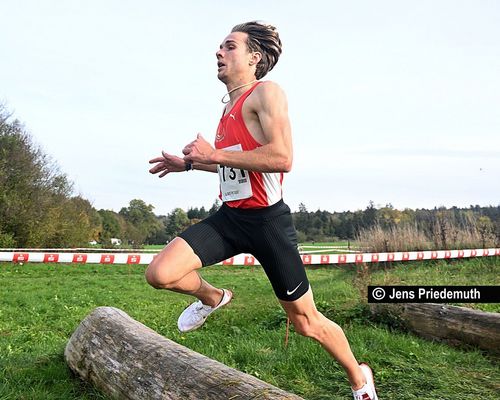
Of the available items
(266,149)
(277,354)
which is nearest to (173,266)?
(266,149)

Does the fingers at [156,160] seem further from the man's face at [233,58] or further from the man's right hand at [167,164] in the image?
the man's face at [233,58]

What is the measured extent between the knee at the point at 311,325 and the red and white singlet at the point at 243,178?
0.74 metres

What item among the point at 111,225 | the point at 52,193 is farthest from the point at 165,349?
the point at 111,225

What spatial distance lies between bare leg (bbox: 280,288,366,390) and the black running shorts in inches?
2.7

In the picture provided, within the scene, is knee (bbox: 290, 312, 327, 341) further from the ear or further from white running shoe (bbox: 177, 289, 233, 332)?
the ear

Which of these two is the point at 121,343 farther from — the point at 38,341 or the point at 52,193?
the point at 52,193

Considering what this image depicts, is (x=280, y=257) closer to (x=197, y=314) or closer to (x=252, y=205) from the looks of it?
(x=252, y=205)

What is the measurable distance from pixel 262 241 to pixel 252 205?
0.23 m

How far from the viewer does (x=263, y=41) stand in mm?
3361

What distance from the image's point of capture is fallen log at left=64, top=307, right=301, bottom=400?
9.66 feet

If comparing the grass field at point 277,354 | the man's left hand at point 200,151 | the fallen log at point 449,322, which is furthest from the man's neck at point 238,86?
the fallen log at point 449,322

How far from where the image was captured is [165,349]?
3.57m

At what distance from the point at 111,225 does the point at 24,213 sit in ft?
93.6

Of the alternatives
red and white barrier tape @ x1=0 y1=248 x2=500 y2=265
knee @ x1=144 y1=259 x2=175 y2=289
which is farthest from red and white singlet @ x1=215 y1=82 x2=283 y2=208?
red and white barrier tape @ x1=0 y1=248 x2=500 y2=265
